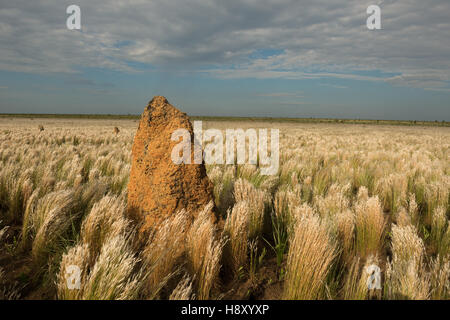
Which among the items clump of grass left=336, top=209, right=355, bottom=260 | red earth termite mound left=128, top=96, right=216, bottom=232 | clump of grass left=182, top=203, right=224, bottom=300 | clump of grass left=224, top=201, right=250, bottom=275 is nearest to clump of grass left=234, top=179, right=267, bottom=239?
clump of grass left=224, top=201, right=250, bottom=275

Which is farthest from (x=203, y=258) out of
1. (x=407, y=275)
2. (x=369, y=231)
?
(x=369, y=231)

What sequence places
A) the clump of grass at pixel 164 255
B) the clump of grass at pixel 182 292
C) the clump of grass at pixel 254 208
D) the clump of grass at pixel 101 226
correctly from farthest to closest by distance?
the clump of grass at pixel 254 208 → the clump of grass at pixel 101 226 → the clump of grass at pixel 164 255 → the clump of grass at pixel 182 292

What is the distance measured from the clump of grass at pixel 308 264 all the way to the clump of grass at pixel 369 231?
2.62ft

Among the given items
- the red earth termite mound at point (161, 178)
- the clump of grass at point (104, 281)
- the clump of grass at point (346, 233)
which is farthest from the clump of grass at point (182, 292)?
the clump of grass at point (346, 233)

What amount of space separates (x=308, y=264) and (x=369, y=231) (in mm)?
1176

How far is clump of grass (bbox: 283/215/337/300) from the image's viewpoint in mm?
1874

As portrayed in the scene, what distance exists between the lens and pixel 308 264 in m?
1.95

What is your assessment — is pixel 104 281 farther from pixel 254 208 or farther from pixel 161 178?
pixel 254 208

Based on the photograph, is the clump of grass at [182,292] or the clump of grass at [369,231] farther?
the clump of grass at [369,231]

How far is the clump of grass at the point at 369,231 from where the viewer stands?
2.65 m

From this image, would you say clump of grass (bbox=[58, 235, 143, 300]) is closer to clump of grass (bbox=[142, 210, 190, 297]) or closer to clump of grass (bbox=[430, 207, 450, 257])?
clump of grass (bbox=[142, 210, 190, 297])

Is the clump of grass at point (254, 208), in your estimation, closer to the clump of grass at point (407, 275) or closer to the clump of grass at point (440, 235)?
the clump of grass at point (407, 275)

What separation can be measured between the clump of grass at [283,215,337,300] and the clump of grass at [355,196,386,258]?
2.62 ft
